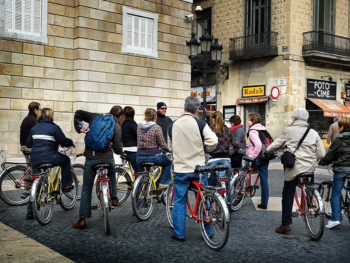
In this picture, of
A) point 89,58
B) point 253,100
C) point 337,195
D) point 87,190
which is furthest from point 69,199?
point 253,100

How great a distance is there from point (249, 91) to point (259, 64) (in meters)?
1.63

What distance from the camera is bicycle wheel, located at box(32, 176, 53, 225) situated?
239 inches

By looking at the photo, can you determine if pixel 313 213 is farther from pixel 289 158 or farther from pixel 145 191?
pixel 145 191

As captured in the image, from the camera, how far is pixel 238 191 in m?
7.56

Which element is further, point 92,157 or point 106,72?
point 106,72

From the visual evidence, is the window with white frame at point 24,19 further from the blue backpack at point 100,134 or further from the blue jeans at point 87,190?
the blue jeans at point 87,190

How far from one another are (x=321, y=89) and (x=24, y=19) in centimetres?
1702

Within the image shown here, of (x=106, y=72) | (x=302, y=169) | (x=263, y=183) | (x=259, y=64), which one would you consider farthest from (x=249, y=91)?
(x=302, y=169)

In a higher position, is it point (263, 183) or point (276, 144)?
point (276, 144)

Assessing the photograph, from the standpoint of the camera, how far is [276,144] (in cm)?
602

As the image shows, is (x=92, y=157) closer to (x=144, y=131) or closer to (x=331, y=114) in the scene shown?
(x=144, y=131)

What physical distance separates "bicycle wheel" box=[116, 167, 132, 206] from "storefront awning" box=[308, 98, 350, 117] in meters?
17.9

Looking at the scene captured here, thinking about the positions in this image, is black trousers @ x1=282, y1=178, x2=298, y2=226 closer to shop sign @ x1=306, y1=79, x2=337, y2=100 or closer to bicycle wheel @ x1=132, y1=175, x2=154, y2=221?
bicycle wheel @ x1=132, y1=175, x2=154, y2=221

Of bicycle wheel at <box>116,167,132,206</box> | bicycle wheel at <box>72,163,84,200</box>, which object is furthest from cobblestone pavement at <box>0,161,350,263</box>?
bicycle wheel at <box>72,163,84,200</box>
